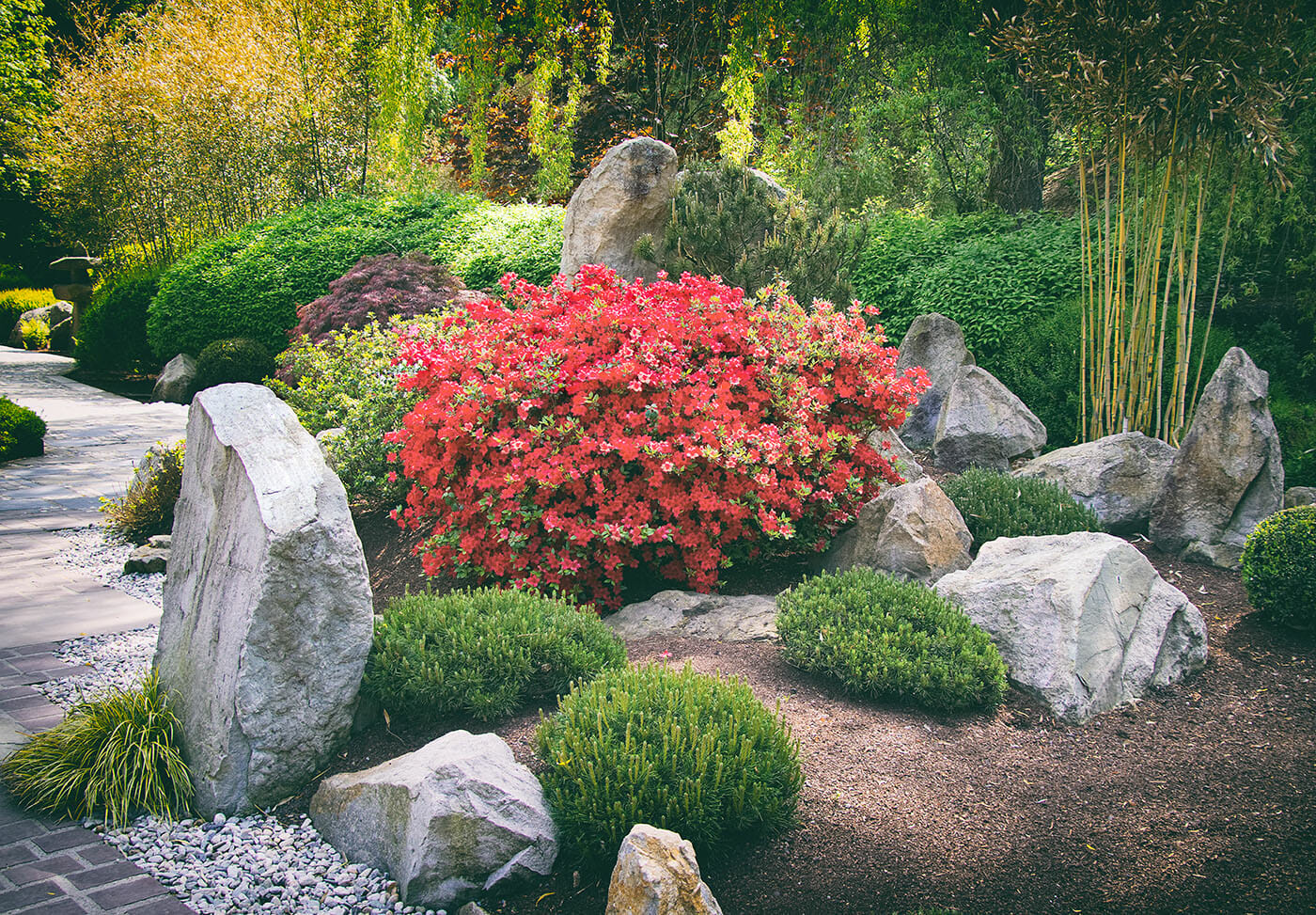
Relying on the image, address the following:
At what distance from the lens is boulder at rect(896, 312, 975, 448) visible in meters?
7.84

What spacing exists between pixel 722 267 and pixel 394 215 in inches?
312

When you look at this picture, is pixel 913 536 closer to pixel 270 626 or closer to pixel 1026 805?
pixel 1026 805

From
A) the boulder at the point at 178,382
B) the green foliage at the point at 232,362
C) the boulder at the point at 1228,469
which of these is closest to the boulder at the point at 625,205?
the boulder at the point at 1228,469

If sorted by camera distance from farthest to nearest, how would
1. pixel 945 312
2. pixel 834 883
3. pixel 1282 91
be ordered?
1. pixel 945 312
2. pixel 1282 91
3. pixel 834 883

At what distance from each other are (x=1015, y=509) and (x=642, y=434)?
7.92ft

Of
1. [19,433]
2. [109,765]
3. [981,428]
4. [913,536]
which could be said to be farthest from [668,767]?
[19,433]

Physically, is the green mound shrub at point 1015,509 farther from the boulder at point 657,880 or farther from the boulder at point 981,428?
the boulder at point 657,880

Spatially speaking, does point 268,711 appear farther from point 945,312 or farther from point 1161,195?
point 945,312

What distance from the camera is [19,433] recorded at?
923 cm

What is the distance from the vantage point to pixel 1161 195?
6219 millimetres

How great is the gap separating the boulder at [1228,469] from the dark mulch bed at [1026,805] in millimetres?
1424

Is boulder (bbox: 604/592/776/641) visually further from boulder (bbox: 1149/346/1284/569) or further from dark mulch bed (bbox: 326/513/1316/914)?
boulder (bbox: 1149/346/1284/569)

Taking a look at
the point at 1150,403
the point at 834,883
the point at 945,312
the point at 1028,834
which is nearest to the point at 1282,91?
the point at 1150,403

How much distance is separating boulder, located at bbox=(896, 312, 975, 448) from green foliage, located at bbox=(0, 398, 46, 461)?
368 inches
